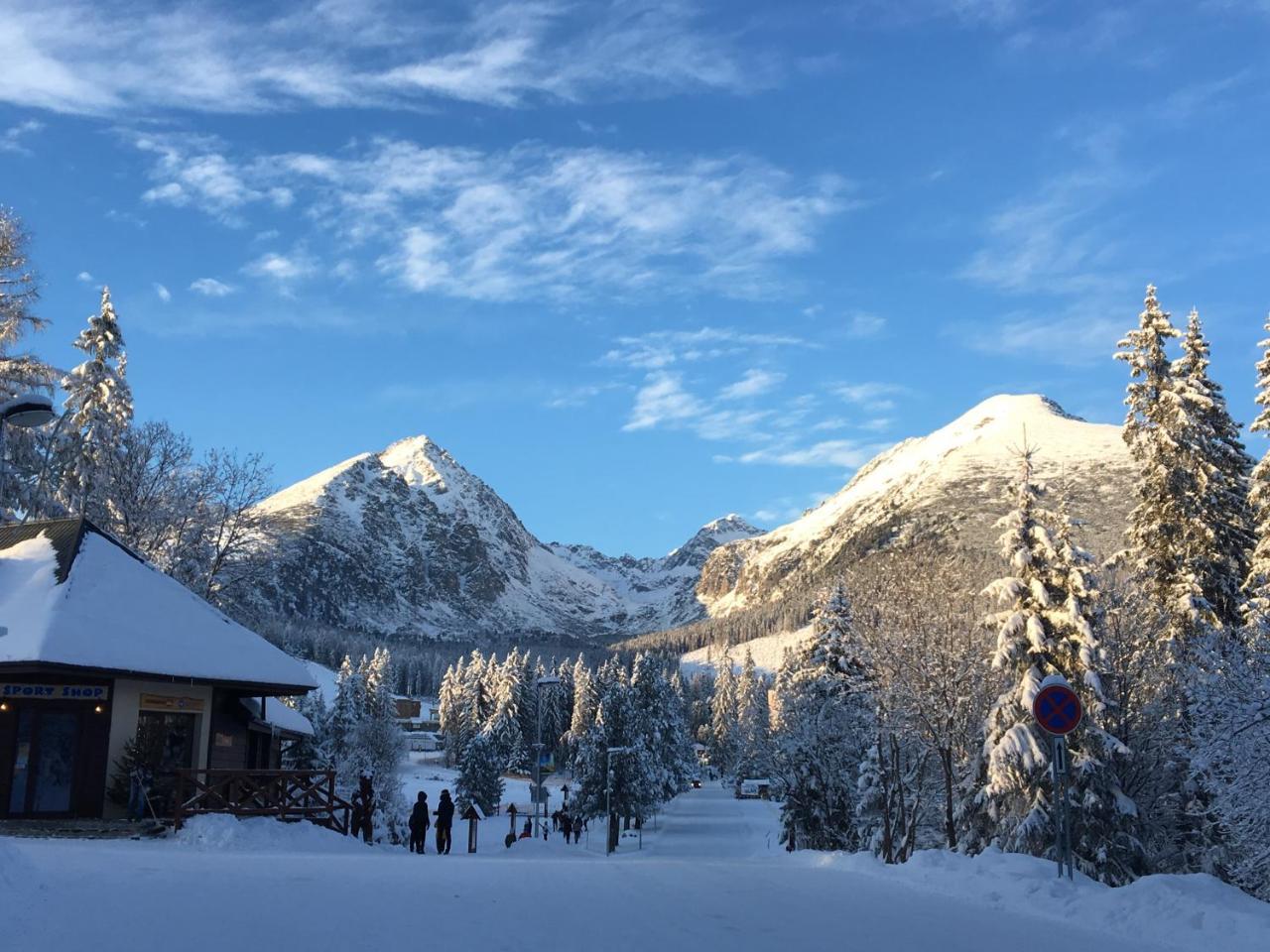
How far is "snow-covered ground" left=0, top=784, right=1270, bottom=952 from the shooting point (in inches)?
375

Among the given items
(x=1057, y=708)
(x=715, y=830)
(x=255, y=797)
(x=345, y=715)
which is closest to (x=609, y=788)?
(x=345, y=715)

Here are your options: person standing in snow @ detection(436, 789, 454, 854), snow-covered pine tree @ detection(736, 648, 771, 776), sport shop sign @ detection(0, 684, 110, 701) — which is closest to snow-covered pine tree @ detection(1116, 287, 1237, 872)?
person standing in snow @ detection(436, 789, 454, 854)

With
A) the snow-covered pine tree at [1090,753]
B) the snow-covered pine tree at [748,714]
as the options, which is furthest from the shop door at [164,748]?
the snow-covered pine tree at [748,714]

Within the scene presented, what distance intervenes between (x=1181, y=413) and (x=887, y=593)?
9.71m

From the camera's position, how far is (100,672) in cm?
2155

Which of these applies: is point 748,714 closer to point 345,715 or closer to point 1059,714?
point 345,715

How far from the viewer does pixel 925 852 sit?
19125mm

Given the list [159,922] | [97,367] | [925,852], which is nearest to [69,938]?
[159,922]

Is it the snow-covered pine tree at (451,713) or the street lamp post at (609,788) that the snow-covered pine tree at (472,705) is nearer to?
the snow-covered pine tree at (451,713)

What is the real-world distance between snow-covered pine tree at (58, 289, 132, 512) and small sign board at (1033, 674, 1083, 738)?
3177cm

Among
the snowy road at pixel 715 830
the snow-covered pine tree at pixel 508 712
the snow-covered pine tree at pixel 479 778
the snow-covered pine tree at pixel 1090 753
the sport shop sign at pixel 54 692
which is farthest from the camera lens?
the snow-covered pine tree at pixel 508 712

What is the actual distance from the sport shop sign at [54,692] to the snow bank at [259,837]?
13.3ft

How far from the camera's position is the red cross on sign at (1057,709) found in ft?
46.2

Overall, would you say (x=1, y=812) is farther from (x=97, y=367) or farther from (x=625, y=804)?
(x=625, y=804)
